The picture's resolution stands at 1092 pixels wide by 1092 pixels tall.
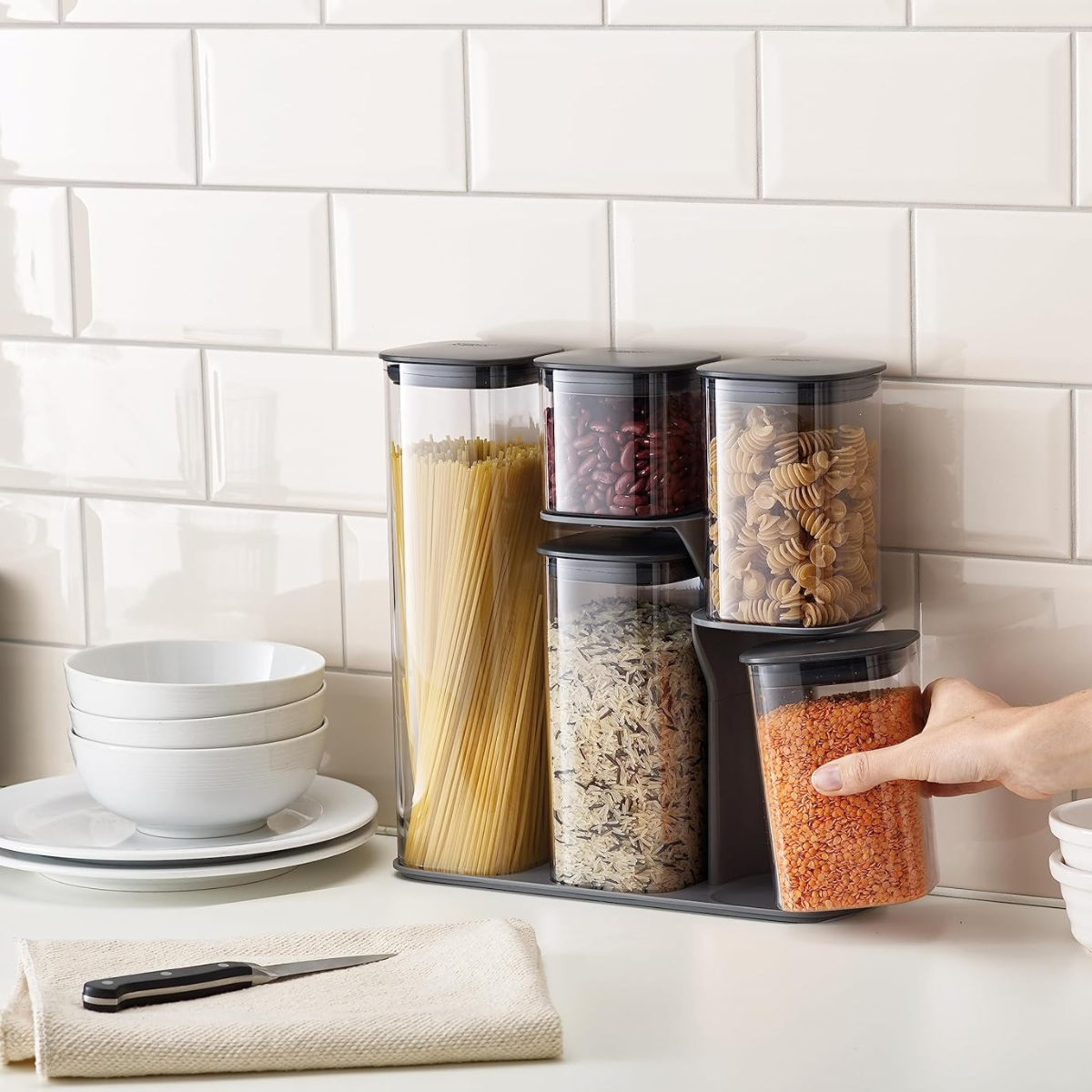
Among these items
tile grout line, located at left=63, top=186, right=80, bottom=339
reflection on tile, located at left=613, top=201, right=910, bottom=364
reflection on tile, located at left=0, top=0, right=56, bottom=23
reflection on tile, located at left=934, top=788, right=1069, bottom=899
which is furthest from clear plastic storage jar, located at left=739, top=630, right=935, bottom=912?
reflection on tile, located at left=0, top=0, right=56, bottom=23

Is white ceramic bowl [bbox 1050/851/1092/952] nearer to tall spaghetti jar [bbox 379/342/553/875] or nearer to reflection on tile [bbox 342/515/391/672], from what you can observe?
tall spaghetti jar [bbox 379/342/553/875]

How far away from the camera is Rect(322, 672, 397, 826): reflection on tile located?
1.29 metres

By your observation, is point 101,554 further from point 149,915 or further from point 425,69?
point 425,69

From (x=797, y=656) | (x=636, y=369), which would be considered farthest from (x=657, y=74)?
(x=797, y=656)

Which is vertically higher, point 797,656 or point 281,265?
point 281,265

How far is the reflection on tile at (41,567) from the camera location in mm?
1372

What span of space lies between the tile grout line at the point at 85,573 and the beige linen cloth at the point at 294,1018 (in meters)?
0.45

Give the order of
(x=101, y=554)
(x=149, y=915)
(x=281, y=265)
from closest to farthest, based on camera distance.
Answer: (x=149, y=915), (x=281, y=265), (x=101, y=554)

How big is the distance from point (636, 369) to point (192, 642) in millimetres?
436

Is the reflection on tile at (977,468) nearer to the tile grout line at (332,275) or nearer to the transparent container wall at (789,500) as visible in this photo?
the transparent container wall at (789,500)

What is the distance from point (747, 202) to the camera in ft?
3.65

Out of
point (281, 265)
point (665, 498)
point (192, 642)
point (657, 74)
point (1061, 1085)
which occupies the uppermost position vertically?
point (657, 74)

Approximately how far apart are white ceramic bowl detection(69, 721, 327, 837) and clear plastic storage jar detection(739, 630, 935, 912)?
1.12ft

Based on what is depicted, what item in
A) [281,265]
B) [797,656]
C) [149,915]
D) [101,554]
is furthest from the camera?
[101,554]
